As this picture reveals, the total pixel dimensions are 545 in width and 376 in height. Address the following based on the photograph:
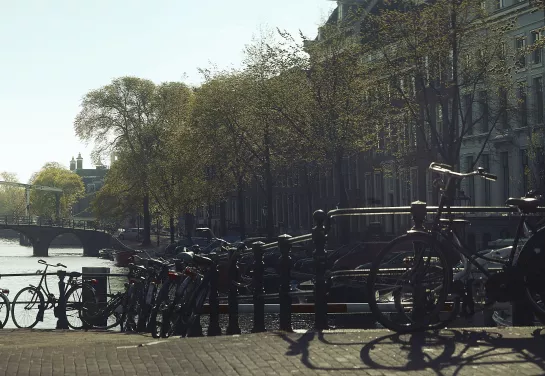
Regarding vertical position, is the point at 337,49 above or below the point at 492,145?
above

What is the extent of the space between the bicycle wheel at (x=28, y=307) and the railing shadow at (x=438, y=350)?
39.6ft

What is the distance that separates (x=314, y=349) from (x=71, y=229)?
10286 cm

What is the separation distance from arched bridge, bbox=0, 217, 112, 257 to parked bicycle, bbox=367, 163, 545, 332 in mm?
97939

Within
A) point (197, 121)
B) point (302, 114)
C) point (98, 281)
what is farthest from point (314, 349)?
point (197, 121)

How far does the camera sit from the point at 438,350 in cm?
767

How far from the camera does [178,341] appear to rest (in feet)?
28.5

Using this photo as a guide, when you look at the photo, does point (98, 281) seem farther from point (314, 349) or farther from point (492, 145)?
point (492, 145)

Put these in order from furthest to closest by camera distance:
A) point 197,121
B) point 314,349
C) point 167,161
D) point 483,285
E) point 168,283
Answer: point 167,161
point 197,121
point 168,283
point 483,285
point 314,349

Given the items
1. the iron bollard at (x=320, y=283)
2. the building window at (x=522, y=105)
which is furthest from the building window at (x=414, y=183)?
the iron bollard at (x=320, y=283)

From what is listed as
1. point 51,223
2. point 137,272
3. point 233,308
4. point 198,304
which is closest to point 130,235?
point 51,223

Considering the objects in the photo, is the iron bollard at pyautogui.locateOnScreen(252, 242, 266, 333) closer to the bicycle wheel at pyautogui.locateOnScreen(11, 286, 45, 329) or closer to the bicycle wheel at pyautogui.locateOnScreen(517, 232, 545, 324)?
the bicycle wheel at pyautogui.locateOnScreen(517, 232, 545, 324)

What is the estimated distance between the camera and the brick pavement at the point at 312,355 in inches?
278

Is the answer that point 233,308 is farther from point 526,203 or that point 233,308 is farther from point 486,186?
point 486,186

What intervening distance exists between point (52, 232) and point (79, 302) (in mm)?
92965
